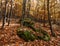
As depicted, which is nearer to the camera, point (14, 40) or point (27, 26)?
point (14, 40)

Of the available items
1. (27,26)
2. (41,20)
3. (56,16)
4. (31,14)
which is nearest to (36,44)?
(27,26)

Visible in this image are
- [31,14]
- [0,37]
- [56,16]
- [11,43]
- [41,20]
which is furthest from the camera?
[31,14]

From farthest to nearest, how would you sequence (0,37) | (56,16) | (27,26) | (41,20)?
(41,20) → (56,16) → (27,26) → (0,37)

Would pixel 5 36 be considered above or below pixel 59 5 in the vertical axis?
below

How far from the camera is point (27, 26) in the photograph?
62.8 feet

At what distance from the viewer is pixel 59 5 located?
32.9 metres

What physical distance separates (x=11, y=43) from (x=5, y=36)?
6.03 feet

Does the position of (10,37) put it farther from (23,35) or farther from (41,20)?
(41,20)

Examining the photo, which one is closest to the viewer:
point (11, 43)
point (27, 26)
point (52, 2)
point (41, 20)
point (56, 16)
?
point (11, 43)

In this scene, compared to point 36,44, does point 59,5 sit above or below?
above

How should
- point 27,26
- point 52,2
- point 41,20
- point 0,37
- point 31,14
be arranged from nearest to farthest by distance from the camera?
point 0,37 → point 27,26 → point 52,2 → point 41,20 → point 31,14

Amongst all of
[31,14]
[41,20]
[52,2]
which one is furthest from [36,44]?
[31,14]

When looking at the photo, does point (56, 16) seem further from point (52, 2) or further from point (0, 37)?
point (0, 37)

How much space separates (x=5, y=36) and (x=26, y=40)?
2.23m
